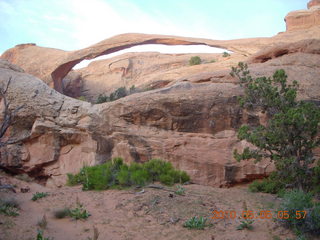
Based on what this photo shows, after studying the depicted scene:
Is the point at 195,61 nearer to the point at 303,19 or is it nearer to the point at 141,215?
the point at 303,19

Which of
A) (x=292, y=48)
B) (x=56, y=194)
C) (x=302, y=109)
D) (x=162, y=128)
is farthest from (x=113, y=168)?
(x=292, y=48)

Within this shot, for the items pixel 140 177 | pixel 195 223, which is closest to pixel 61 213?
pixel 140 177

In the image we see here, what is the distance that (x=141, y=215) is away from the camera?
7.68 metres

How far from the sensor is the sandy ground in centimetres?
664

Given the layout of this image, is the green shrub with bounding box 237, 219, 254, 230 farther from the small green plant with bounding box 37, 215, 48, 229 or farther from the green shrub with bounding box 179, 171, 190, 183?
the small green plant with bounding box 37, 215, 48, 229

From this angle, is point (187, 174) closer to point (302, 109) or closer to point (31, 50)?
Answer: point (302, 109)

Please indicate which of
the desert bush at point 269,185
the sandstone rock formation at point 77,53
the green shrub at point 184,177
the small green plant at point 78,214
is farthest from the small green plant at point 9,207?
the sandstone rock formation at point 77,53

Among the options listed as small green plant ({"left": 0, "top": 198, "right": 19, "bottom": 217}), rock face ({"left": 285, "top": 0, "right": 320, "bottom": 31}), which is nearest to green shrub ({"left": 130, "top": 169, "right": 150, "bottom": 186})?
small green plant ({"left": 0, "top": 198, "right": 19, "bottom": 217})

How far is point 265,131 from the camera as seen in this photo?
29.9ft

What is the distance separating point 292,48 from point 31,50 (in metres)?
17.1

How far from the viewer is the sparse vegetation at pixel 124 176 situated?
31.5ft

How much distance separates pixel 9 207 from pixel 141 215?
9.87 ft

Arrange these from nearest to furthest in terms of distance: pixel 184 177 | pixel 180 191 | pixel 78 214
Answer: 1. pixel 78 214
2. pixel 180 191
3. pixel 184 177

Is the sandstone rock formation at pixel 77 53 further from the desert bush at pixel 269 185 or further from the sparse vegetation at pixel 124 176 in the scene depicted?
the sparse vegetation at pixel 124 176
